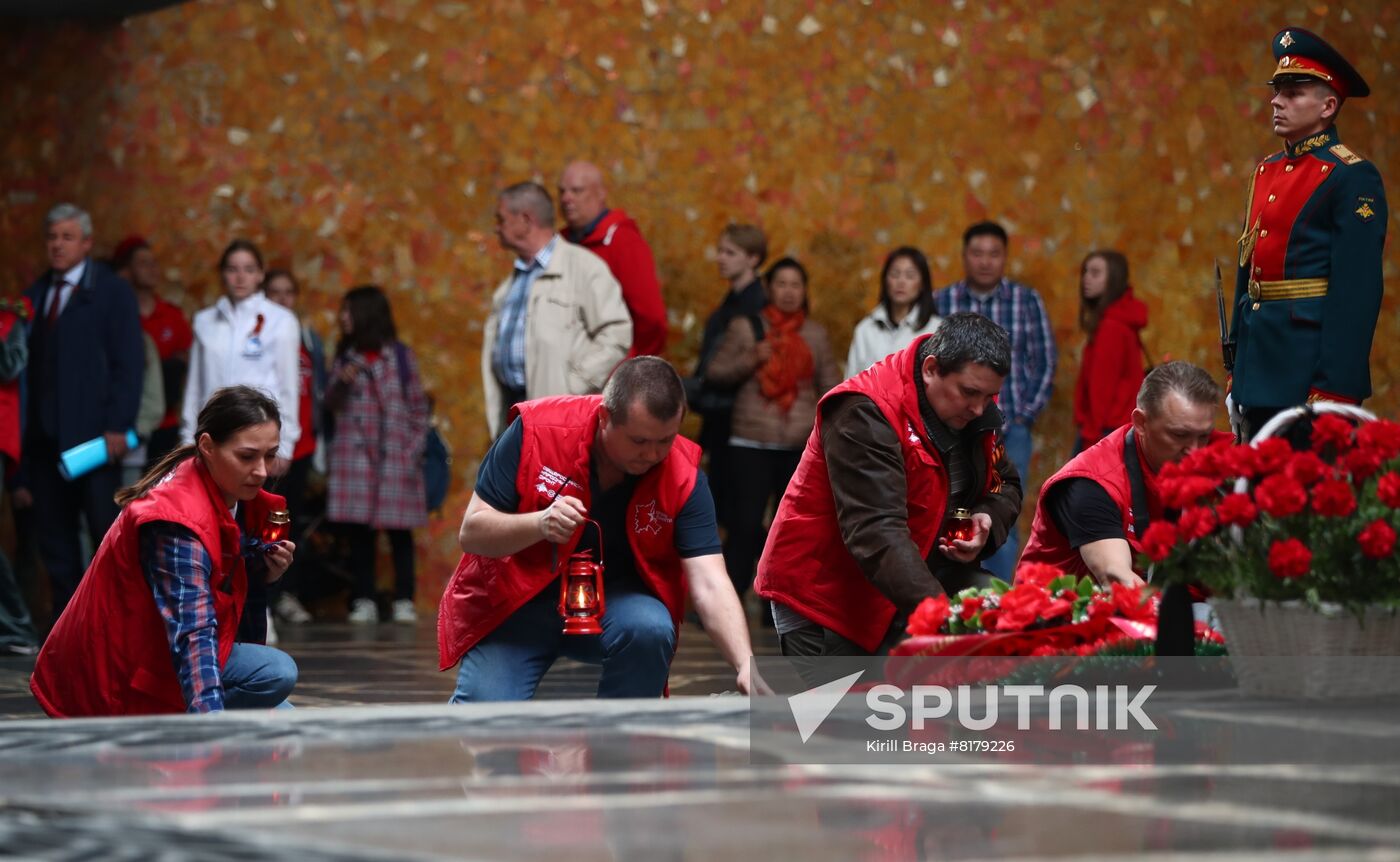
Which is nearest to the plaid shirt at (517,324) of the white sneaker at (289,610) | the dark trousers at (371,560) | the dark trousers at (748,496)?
the dark trousers at (748,496)

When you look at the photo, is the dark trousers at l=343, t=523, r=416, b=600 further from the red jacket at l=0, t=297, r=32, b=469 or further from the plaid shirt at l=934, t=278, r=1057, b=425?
the plaid shirt at l=934, t=278, r=1057, b=425

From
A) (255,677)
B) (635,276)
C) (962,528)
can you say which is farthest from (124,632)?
(635,276)

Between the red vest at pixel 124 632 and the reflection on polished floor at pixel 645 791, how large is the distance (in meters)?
1.18

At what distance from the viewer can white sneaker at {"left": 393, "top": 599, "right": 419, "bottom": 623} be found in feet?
31.8

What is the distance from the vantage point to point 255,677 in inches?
173

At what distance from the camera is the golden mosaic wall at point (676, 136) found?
1047 centimetres

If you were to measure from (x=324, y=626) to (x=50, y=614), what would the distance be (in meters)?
1.54

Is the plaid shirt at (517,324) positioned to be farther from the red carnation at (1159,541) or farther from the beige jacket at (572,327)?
the red carnation at (1159,541)

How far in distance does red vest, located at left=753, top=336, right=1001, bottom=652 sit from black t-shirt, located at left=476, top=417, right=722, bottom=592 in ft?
0.61

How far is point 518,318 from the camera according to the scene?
7820mm

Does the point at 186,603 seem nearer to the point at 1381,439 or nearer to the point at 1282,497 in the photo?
the point at 1282,497

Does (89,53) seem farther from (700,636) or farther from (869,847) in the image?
(869,847)

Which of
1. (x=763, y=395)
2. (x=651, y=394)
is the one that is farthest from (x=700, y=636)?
(x=651, y=394)

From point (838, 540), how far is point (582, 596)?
68 cm
